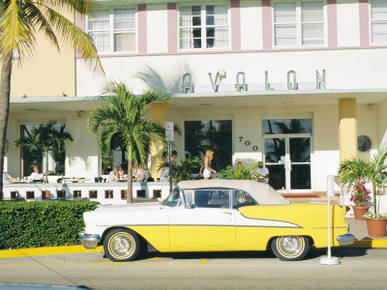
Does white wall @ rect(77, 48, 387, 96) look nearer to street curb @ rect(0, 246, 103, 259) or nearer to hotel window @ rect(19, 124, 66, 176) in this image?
hotel window @ rect(19, 124, 66, 176)

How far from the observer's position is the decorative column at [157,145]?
16.6m

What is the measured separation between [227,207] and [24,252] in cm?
449

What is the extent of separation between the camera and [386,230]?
1191cm

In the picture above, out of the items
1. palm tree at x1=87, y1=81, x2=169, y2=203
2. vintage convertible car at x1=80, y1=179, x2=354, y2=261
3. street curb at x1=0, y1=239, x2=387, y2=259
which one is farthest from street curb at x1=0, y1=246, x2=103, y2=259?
palm tree at x1=87, y1=81, x2=169, y2=203

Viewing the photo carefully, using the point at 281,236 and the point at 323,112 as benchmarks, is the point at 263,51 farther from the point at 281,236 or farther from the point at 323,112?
the point at 281,236

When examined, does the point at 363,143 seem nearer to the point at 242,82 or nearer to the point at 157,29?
the point at 242,82

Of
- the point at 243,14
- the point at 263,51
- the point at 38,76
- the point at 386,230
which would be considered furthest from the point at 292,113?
the point at 38,76

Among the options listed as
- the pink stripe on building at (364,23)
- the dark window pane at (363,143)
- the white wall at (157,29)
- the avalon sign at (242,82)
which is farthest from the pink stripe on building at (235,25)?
the dark window pane at (363,143)

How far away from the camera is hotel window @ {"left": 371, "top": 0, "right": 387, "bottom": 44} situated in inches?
690

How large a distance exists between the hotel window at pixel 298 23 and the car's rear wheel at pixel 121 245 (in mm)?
10747

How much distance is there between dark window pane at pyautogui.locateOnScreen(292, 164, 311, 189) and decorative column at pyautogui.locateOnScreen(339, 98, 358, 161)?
230cm

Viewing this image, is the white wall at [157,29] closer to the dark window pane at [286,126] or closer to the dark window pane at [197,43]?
the dark window pane at [197,43]

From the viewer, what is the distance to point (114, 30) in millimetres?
18047

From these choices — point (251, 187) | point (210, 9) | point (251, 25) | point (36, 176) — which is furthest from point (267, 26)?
point (36, 176)
